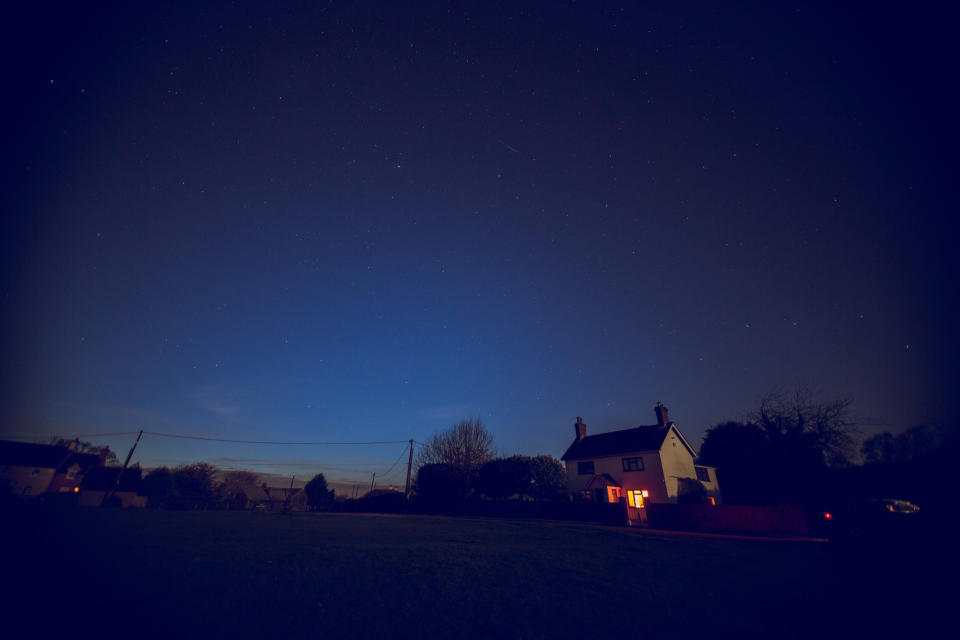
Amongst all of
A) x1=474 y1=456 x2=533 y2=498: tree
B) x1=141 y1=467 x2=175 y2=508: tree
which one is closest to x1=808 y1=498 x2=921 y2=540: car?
x1=474 y1=456 x2=533 y2=498: tree

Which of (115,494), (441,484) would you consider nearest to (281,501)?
(115,494)

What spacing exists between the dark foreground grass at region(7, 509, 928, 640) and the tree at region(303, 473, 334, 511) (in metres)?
42.9

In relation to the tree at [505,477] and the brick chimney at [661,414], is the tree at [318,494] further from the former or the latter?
the brick chimney at [661,414]

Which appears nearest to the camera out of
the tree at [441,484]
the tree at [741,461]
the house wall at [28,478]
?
the tree at [741,461]

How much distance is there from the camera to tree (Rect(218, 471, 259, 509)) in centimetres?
4900

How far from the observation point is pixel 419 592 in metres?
6.43

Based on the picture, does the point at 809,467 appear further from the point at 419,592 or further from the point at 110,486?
the point at 110,486

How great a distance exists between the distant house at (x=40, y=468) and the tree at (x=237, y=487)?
17169 mm

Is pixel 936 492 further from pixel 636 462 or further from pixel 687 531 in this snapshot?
pixel 636 462

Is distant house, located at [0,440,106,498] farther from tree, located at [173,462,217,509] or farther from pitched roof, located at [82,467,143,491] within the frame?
tree, located at [173,462,217,509]

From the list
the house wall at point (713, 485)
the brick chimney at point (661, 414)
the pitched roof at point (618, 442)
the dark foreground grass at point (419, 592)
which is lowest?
the dark foreground grass at point (419, 592)

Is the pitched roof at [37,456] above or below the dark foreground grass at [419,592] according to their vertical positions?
above

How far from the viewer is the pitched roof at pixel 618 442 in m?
38.8

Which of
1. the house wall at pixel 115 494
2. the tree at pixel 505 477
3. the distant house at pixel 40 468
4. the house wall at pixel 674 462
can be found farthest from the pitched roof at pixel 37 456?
the house wall at pixel 674 462
